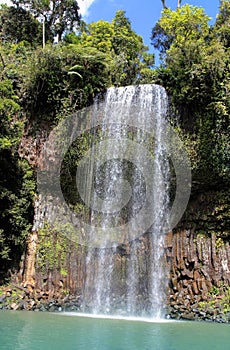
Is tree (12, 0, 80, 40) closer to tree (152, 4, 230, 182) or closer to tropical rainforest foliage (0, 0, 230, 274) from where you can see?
tropical rainforest foliage (0, 0, 230, 274)

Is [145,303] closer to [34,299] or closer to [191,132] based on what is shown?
[34,299]

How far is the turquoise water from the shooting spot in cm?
568

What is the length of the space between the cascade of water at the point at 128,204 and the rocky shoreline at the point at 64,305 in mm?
417

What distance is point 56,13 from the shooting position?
23172mm

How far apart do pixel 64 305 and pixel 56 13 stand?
18.2m

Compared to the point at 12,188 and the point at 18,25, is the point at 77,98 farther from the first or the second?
the point at 18,25

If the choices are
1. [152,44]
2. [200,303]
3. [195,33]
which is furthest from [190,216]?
[152,44]

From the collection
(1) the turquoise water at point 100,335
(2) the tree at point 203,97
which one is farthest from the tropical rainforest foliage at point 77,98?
(1) the turquoise water at point 100,335

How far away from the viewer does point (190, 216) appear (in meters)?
12.4

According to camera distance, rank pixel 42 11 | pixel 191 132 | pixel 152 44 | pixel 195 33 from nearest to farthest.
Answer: pixel 191 132
pixel 195 33
pixel 42 11
pixel 152 44

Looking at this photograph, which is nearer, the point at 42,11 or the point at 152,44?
the point at 42,11

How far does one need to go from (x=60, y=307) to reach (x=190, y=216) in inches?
191

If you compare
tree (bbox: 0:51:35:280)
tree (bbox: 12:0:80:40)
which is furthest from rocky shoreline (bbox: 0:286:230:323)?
tree (bbox: 12:0:80:40)

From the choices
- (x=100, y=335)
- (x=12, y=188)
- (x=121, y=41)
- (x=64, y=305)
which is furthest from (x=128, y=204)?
(x=121, y=41)
